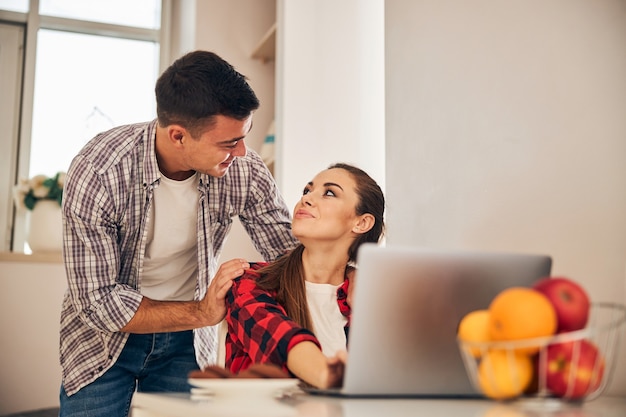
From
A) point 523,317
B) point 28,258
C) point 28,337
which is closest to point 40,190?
point 28,258

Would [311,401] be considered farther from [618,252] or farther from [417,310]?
[618,252]

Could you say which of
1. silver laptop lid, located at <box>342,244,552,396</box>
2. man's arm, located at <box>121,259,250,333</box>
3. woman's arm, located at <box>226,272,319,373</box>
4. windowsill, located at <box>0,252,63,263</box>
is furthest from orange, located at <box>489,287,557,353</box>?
windowsill, located at <box>0,252,63,263</box>

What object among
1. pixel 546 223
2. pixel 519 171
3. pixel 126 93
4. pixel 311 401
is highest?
pixel 126 93

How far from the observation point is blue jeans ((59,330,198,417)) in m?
1.78

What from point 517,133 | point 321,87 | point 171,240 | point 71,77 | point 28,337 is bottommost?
point 28,337

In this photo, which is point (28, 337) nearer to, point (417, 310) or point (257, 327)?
point (257, 327)

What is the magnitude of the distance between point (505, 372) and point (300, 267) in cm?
79

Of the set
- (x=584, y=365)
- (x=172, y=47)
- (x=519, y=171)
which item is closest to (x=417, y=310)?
(x=584, y=365)

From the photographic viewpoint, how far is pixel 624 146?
128 centimetres

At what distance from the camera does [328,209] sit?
5.33 feet

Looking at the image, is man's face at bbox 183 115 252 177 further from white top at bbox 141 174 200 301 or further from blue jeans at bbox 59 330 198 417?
blue jeans at bbox 59 330 198 417

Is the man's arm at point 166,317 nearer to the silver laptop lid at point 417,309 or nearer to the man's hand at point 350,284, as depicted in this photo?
the man's hand at point 350,284

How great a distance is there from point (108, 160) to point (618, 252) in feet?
3.79

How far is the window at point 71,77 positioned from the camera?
3.43m
